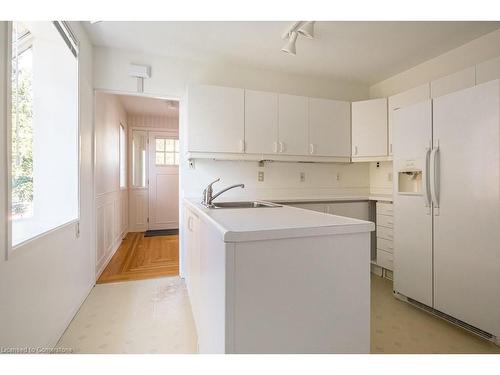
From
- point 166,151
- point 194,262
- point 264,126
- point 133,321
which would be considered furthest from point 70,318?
point 166,151

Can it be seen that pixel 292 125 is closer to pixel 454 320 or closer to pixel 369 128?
pixel 369 128

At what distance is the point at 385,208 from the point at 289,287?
226 centimetres

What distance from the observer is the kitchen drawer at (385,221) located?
2.72m

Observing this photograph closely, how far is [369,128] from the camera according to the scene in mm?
3062

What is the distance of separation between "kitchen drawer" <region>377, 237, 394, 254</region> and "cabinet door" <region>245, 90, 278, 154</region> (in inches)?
60.5

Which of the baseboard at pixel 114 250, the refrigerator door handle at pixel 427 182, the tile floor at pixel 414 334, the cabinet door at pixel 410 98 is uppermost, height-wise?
the cabinet door at pixel 410 98

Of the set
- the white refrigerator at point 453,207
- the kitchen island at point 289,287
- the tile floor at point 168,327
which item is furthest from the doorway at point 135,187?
the white refrigerator at point 453,207

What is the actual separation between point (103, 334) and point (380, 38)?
336 centimetres

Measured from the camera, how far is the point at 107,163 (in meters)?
3.33

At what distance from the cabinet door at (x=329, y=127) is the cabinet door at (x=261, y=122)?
469mm

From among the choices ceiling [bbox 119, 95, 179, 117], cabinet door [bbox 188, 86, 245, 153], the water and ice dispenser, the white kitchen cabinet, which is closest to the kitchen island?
the white kitchen cabinet

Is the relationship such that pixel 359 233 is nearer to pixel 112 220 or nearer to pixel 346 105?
pixel 346 105

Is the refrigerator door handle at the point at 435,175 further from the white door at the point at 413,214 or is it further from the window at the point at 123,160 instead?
the window at the point at 123,160
